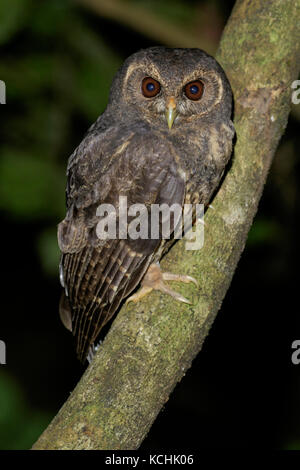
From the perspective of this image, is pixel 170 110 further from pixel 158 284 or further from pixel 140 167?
pixel 158 284

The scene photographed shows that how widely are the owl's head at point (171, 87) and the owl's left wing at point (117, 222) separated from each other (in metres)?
0.21

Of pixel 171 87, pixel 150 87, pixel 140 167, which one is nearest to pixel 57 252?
pixel 140 167

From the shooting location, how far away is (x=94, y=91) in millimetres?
4695

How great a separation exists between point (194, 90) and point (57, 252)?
1623 mm

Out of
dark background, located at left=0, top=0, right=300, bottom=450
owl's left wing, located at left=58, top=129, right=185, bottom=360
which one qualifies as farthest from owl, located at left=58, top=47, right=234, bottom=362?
dark background, located at left=0, top=0, right=300, bottom=450

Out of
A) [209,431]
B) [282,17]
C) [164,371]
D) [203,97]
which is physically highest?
[282,17]

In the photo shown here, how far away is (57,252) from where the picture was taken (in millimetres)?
4391

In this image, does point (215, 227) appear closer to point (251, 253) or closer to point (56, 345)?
point (251, 253)

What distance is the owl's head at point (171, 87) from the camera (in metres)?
3.31

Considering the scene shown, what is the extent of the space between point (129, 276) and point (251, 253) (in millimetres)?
2075

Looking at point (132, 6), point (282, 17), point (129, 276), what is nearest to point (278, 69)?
point (282, 17)

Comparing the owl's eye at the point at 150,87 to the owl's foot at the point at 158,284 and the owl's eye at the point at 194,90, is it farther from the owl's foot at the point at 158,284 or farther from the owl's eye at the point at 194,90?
the owl's foot at the point at 158,284

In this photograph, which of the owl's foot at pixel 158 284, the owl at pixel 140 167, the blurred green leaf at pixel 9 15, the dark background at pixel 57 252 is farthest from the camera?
the dark background at pixel 57 252

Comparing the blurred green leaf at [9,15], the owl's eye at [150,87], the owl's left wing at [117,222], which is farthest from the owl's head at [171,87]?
the blurred green leaf at [9,15]
